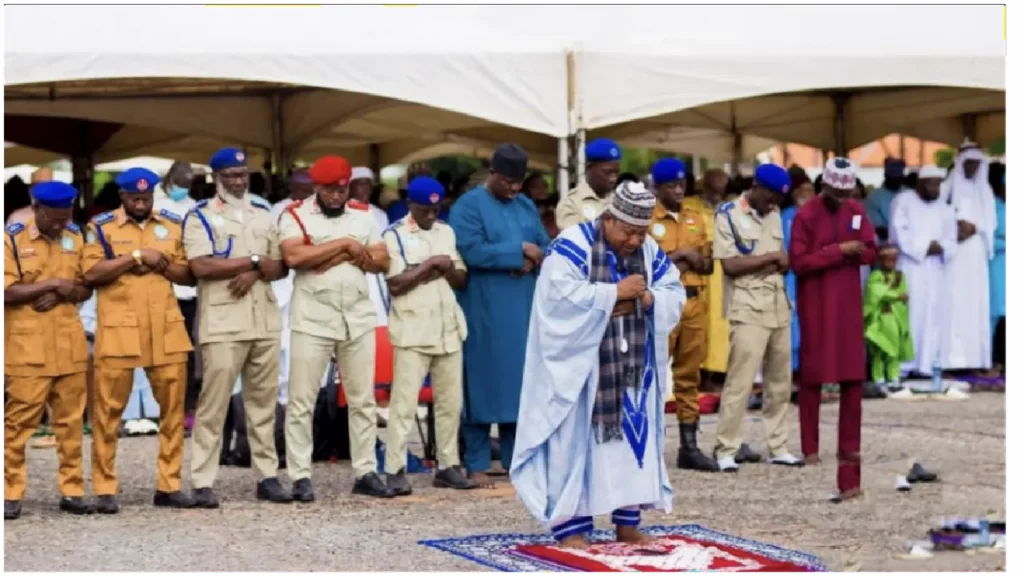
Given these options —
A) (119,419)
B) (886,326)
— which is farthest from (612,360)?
(886,326)

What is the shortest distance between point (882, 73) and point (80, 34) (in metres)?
5.43

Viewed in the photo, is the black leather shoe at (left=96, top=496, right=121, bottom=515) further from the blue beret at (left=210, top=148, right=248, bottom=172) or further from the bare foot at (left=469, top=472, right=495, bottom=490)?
the bare foot at (left=469, top=472, right=495, bottom=490)

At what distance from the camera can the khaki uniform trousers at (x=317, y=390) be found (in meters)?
10.9

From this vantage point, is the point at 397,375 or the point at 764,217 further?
the point at 764,217

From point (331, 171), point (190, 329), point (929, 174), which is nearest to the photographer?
point (331, 171)

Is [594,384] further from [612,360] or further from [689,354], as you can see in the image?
[689,354]

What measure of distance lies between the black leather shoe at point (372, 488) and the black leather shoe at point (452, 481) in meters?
0.43

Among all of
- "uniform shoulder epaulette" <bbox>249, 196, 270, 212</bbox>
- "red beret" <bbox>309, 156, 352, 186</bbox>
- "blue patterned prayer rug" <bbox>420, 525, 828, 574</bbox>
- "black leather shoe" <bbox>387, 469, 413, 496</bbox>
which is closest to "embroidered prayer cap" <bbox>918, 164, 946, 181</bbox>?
"black leather shoe" <bbox>387, 469, 413, 496</bbox>

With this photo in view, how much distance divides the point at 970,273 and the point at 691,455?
6.67m

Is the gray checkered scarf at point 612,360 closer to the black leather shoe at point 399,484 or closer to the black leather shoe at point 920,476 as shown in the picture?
the black leather shoe at point 399,484

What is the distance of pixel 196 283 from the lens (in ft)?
35.1

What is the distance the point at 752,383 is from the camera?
12.3 metres
